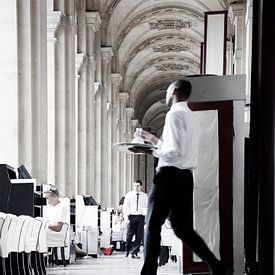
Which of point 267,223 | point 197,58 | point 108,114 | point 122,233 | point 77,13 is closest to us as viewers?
point 267,223

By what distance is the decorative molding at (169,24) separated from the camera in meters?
33.2

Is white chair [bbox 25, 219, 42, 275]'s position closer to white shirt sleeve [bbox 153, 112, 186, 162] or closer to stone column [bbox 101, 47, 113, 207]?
white shirt sleeve [bbox 153, 112, 186, 162]

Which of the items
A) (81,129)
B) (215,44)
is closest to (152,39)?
(81,129)

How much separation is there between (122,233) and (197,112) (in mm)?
15178

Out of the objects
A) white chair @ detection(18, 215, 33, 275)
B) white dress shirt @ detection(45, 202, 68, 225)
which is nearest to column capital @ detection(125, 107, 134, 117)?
white dress shirt @ detection(45, 202, 68, 225)

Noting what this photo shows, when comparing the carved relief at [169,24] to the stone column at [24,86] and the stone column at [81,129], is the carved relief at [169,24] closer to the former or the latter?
the stone column at [81,129]

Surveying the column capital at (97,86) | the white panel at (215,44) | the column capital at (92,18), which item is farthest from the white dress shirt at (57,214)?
the column capital at (97,86)

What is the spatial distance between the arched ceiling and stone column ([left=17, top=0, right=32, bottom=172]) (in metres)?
12.9

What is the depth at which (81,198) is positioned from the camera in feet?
56.4

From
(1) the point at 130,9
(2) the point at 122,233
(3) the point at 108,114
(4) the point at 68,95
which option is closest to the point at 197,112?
(4) the point at 68,95

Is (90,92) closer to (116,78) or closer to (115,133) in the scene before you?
(116,78)

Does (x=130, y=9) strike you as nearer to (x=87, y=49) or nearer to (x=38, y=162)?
(x=87, y=49)

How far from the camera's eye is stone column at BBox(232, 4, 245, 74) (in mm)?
Answer: 19844

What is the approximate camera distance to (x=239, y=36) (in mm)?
20000
